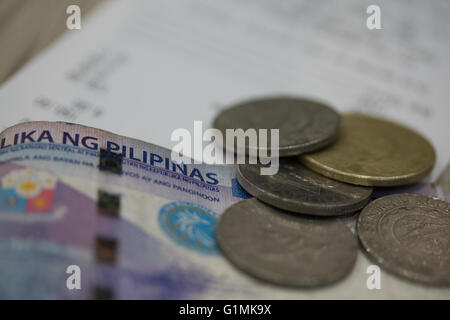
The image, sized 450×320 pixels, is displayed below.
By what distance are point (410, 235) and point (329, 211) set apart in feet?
0.56

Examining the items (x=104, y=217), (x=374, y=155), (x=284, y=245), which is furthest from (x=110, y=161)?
(x=374, y=155)

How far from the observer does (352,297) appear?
935mm

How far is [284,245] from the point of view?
0.97 metres

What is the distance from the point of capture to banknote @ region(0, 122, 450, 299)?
87cm

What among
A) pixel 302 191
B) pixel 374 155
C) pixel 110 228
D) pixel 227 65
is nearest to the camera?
pixel 110 228

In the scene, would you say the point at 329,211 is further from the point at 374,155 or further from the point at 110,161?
the point at 110,161

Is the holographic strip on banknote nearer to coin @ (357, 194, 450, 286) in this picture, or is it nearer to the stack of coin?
the stack of coin

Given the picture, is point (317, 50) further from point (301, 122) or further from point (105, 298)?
point (105, 298)

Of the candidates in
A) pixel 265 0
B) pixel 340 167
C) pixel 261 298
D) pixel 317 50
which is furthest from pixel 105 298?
pixel 265 0

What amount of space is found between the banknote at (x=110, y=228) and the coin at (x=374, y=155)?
20 cm

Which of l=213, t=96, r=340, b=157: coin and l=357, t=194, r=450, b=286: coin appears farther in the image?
l=213, t=96, r=340, b=157: coin

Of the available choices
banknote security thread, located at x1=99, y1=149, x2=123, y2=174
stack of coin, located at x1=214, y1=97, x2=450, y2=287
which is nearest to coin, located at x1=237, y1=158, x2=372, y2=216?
stack of coin, located at x1=214, y1=97, x2=450, y2=287

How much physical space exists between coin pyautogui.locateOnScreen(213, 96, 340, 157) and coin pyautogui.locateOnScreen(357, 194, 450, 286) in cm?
21

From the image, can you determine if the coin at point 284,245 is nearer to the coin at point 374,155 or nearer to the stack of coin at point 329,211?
the stack of coin at point 329,211
